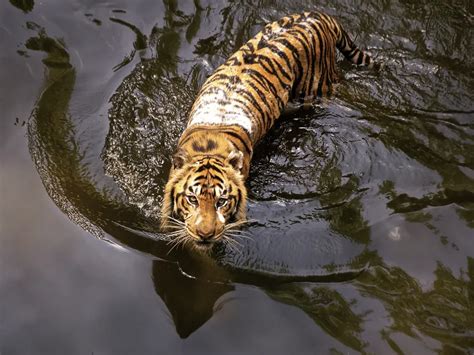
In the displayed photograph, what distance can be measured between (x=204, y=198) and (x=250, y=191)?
34.3 inches

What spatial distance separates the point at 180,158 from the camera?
3400 mm

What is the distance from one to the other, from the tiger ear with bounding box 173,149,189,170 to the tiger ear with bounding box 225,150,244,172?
9.8 inches

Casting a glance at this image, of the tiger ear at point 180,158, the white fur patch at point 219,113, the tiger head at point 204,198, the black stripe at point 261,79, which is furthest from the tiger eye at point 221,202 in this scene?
the black stripe at point 261,79

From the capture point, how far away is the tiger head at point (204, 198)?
10.4 feet

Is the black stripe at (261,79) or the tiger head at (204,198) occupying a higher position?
the black stripe at (261,79)

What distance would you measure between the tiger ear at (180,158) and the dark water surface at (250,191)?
1.69 feet

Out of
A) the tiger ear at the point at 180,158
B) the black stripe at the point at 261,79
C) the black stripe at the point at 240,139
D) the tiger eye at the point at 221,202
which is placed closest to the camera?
the tiger eye at the point at 221,202

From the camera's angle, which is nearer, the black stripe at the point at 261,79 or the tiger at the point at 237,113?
the tiger at the point at 237,113

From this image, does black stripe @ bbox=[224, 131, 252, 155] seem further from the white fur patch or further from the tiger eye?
the tiger eye

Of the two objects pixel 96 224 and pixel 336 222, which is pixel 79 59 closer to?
pixel 96 224

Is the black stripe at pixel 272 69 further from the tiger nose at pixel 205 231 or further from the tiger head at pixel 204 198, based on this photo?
the tiger nose at pixel 205 231

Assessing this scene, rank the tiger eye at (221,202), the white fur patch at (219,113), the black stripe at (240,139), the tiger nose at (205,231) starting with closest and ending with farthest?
the tiger nose at (205,231)
the tiger eye at (221,202)
the black stripe at (240,139)
the white fur patch at (219,113)

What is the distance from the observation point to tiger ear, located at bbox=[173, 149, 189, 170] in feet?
11.1

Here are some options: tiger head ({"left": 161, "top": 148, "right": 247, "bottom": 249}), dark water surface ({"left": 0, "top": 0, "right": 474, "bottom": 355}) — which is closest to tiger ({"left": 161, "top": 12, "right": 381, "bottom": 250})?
tiger head ({"left": 161, "top": 148, "right": 247, "bottom": 249})
